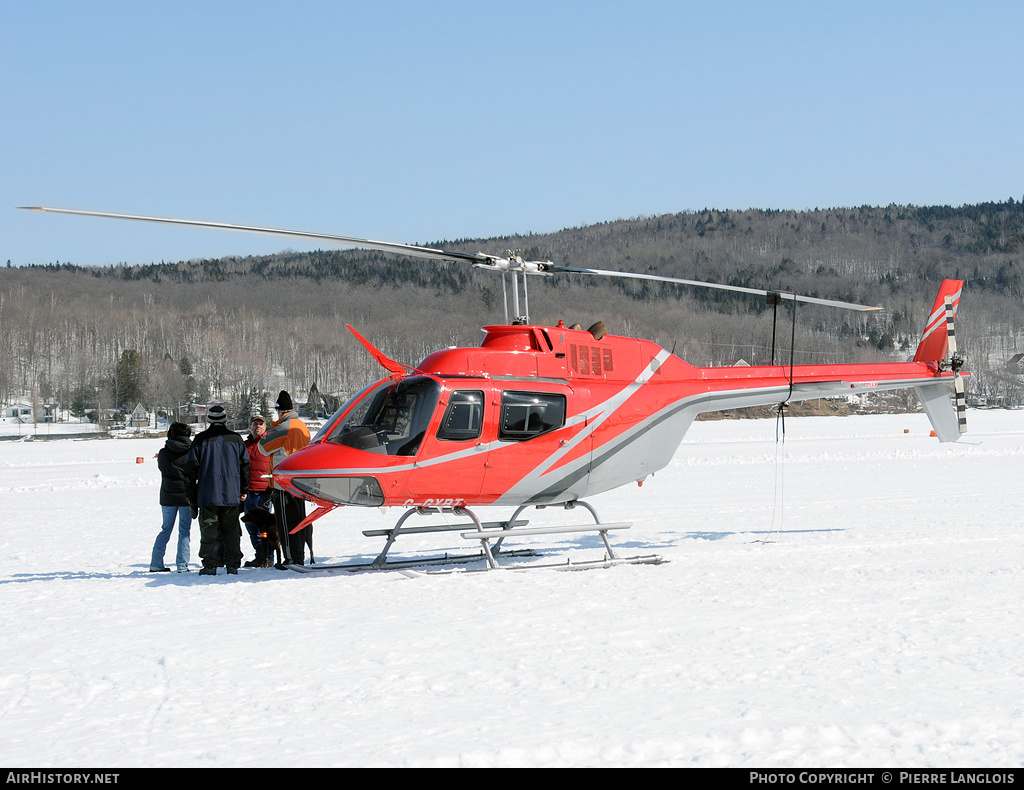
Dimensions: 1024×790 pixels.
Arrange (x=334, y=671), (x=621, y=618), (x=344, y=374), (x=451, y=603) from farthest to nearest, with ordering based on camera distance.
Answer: (x=344, y=374) → (x=451, y=603) → (x=621, y=618) → (x=334, y=671)

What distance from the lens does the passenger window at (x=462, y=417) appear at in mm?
8828

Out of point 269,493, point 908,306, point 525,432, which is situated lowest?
point 269,493

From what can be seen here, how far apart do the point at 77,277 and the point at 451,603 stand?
576 feet

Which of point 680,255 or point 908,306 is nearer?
point 908,306

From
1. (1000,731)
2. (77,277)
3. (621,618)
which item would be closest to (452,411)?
(621,618)

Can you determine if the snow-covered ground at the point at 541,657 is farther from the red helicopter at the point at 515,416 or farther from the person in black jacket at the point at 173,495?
the red helicopter at the point at 515,416

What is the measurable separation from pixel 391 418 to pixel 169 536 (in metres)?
2.75

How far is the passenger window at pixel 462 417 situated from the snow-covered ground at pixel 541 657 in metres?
1.48

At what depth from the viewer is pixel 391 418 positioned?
8.74m

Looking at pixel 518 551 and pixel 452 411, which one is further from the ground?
pixel 452 411

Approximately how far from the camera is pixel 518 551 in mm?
10188

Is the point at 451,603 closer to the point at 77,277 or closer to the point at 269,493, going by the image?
the point at 269,493

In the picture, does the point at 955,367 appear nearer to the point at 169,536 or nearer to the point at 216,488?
the point at 216,488

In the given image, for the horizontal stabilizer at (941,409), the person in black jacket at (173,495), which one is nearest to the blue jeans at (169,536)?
the person in black jacket at (173,495)
